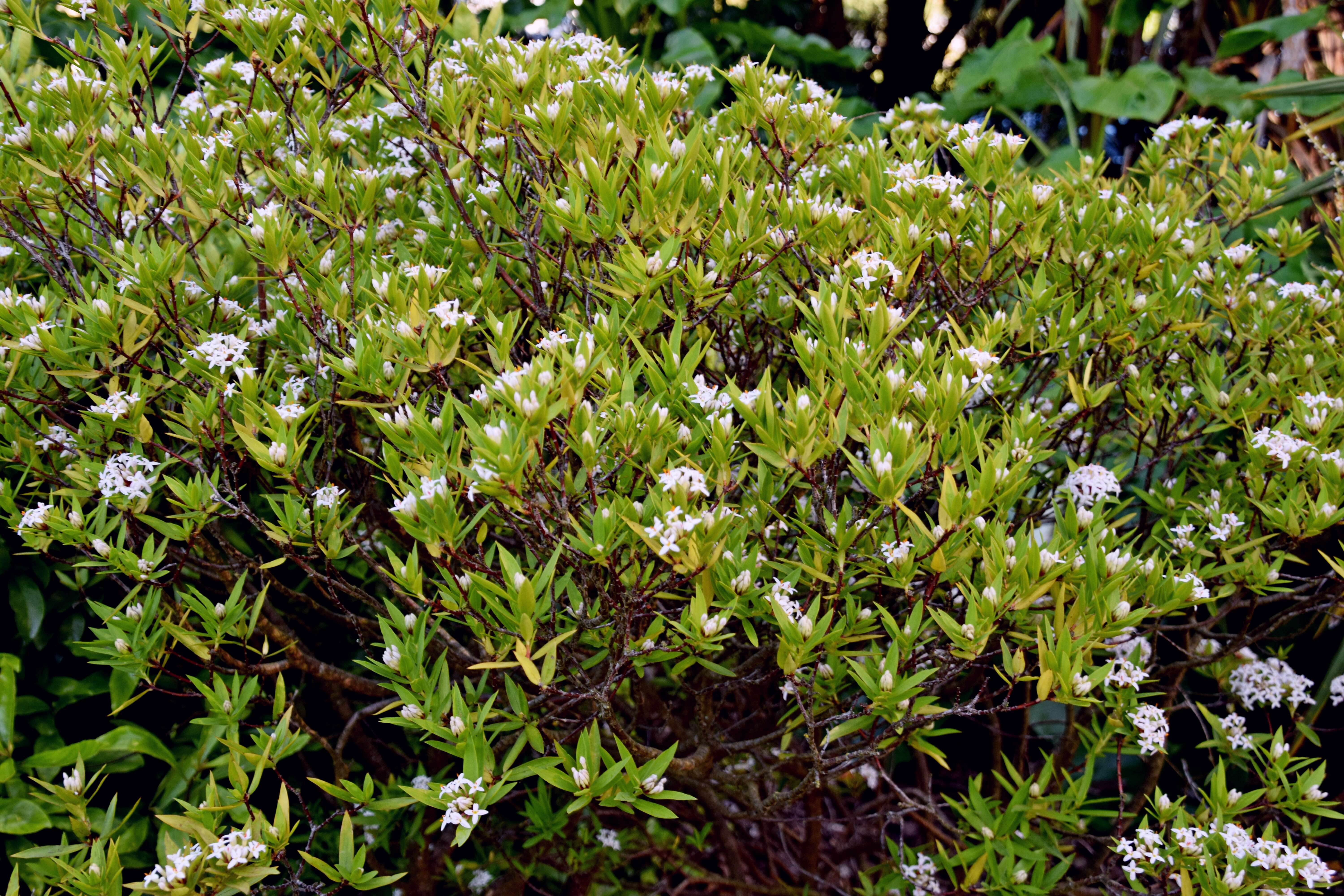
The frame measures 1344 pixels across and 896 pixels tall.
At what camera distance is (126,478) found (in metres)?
1.68

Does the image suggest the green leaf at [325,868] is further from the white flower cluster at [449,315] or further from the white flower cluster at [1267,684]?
the white flower cluster at [1267,684]

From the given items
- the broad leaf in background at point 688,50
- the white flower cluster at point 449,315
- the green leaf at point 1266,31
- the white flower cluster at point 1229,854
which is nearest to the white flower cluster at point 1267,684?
the white flower cluster at point 1229,854

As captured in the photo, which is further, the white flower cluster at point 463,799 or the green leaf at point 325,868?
the green leaf at point 325,868

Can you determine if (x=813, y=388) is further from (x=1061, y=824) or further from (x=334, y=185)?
(x=1061, y=824)

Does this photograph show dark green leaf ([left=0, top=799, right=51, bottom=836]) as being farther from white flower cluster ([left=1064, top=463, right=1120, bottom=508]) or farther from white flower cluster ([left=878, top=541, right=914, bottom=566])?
white flower cluster ([left=1064, top=463, right=1120, bottom=508])

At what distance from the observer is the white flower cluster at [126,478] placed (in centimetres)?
164

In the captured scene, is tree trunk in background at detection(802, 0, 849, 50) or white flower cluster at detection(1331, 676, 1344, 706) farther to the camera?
tree trunk in background at detection(802, 0, 849, 50)

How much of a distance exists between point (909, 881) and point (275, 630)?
5.49 feet

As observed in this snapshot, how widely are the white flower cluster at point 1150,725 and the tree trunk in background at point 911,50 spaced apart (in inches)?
246

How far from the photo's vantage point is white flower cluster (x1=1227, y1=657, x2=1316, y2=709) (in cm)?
224

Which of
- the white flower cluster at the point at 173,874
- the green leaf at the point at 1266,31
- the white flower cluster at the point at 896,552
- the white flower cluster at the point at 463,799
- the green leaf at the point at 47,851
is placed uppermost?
the green leaf at the point at 1266,31

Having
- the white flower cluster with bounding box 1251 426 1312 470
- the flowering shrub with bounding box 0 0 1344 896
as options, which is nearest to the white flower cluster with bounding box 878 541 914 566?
the flowering shrub with bounding box 0 0 1344 896

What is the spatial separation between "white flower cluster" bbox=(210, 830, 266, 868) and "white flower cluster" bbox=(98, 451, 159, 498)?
649 mm

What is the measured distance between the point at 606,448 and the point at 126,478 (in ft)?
3.09
